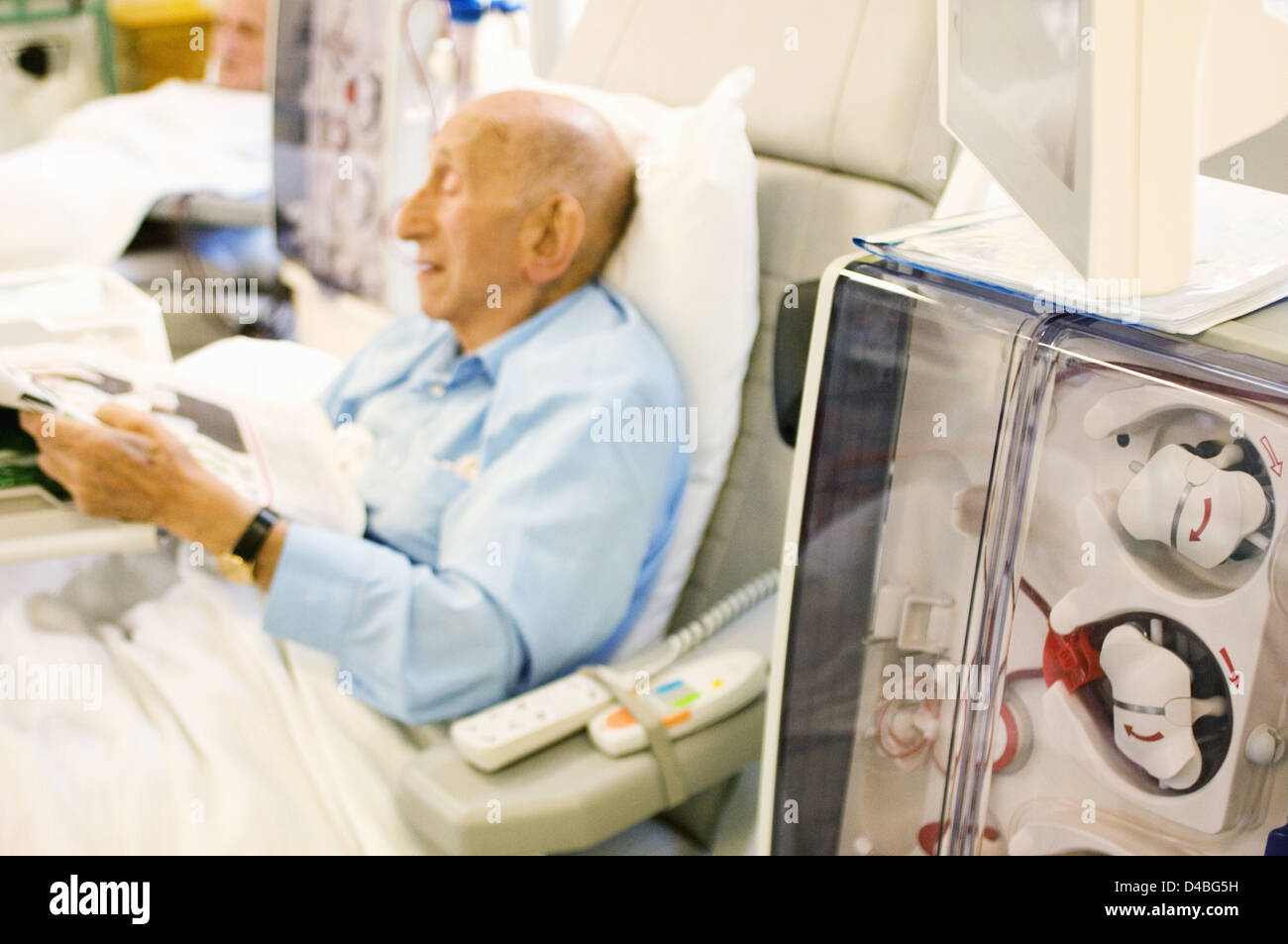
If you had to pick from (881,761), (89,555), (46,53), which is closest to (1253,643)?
(881,761)

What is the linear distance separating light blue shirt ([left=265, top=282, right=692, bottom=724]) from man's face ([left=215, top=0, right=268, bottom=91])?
0.75 m

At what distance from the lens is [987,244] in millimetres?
796

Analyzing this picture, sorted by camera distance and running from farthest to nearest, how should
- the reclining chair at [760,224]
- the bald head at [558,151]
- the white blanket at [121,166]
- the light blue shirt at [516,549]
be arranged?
the white blanket at [121,166]
the bald head at [558,151]
the light blue shirt at [516,549]
the reclining chair at [760,224]

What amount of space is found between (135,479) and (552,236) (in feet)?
1.48

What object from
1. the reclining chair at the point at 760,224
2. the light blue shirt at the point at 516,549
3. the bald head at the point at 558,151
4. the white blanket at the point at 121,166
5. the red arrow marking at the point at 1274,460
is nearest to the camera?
the red arrow marking at the point at 1274,460

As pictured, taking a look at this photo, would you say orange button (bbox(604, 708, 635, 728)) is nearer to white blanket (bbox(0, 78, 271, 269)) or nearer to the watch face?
the watch face

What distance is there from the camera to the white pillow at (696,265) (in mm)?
1063

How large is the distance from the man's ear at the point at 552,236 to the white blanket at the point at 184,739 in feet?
1.45

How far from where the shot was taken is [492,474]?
102 cm

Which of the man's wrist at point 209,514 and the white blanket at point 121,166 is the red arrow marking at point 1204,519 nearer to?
the man's wrist at point 209,514

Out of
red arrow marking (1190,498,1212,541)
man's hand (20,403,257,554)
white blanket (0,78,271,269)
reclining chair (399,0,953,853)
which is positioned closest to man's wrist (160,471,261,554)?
man's hand (20,403,257,554)

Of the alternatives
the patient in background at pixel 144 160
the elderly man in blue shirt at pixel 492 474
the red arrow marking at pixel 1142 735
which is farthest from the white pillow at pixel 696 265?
the patient in background at pixel 144 160

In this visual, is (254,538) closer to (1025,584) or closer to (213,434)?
(213,434)

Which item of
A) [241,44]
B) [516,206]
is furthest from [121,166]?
[516,206]
